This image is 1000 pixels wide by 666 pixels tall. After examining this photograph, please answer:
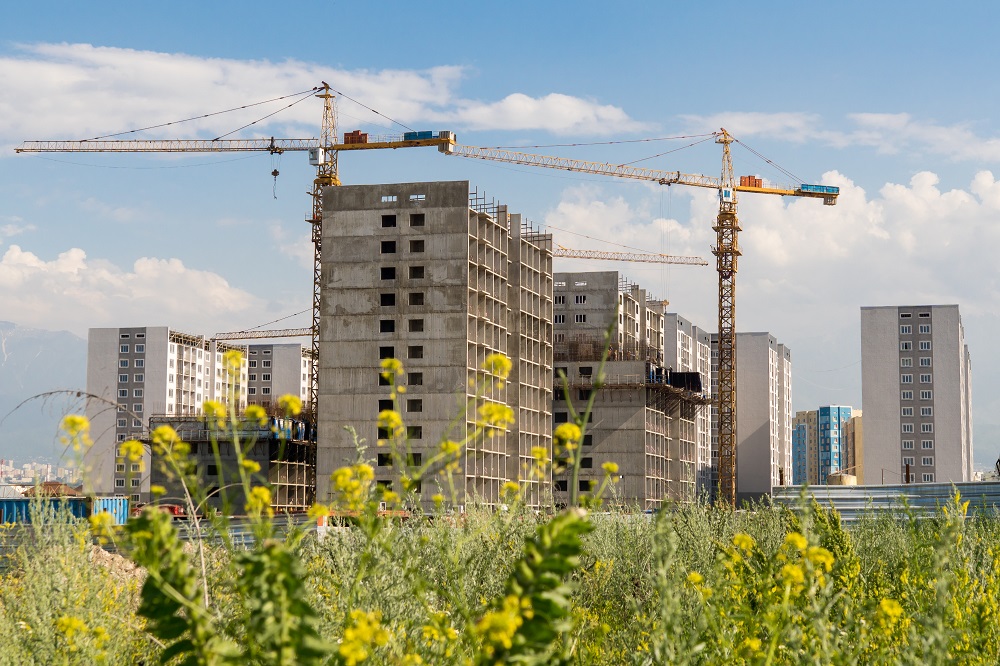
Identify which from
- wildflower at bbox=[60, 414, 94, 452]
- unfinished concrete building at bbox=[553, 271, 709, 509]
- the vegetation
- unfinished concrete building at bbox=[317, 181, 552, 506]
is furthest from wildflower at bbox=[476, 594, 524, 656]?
unfinished concrete building at bbox=[553, 271, 709, 509]

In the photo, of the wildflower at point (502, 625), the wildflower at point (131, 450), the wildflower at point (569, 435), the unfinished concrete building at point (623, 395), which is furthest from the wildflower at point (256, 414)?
the unfinished concrete building at point (623, 395)

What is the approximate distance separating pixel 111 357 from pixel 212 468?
85299 millimetres

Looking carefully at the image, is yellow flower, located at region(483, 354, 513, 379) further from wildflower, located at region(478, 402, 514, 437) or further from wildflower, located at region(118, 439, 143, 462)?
wildflower, located at region(118, 439, 143, 462)

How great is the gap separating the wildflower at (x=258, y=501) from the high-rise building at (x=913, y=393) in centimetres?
13501

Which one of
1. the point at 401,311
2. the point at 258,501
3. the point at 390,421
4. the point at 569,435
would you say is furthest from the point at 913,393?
the point at 258,501

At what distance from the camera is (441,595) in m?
6.93

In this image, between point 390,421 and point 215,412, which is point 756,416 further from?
point 215,412

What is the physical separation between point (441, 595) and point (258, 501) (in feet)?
11.1

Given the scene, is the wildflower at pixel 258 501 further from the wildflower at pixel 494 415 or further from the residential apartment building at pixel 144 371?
the residential apartment building at pixel 144 371

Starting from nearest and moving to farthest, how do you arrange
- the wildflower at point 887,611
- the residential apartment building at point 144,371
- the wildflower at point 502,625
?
the wildflower at point 502,625, the wildflower at point 887,611, the residential apartment building at point 144,371

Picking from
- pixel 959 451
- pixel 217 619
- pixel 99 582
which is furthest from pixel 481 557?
pixel 959 451

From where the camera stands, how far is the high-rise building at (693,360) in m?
152

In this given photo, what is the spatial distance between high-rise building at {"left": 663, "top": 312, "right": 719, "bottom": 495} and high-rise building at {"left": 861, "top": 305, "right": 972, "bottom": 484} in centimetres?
2318

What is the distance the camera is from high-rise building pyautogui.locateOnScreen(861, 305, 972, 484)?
13062cm
